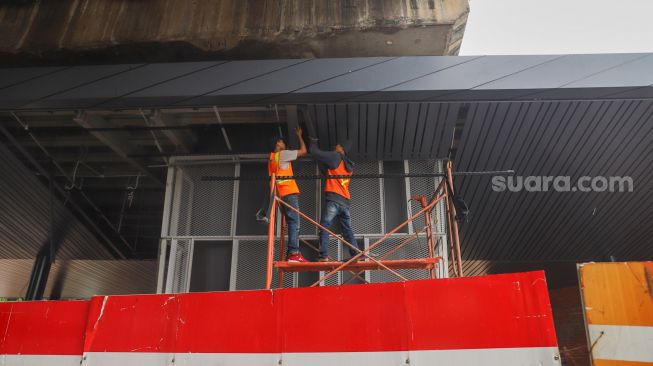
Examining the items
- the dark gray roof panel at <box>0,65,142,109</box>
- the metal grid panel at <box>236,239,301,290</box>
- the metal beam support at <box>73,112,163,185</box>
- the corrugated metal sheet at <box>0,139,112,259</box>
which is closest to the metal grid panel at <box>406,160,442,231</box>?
the metal grid panel at <box>236,239,301,290</box>

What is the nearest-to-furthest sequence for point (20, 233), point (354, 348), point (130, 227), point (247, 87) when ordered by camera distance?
point (354, 348)
point (247, 87)
point (20, 233)
point (130, 227)

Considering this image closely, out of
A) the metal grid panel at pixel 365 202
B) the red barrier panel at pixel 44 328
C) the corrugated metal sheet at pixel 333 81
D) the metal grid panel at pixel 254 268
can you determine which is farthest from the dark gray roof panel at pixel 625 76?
the red barrier panel at pixel 44 328

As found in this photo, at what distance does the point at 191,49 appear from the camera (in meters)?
8.77

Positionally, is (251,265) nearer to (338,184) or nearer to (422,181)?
(338,184)

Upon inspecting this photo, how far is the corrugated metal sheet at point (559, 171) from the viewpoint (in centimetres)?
825

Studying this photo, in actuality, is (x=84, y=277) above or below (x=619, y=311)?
above

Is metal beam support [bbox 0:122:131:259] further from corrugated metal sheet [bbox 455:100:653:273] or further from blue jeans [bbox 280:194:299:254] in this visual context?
corrugated metal sheet [bbox 455:100:653:273]

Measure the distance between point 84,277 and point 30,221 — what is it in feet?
20.6

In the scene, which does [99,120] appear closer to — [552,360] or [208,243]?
[208,243]

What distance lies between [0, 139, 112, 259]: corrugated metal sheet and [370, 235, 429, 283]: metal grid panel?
24.0 feet

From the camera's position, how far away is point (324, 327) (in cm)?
499

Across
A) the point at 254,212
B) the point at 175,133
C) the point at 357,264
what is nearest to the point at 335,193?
the point at 357,264

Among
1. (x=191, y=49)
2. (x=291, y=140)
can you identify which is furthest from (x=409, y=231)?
(x=191, y=49)

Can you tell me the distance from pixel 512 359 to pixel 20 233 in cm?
1189
